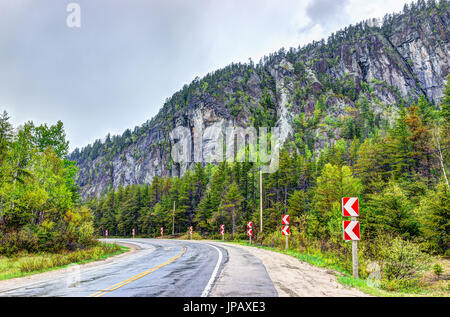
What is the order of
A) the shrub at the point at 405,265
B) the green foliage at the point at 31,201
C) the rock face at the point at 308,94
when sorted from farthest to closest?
the rock face at the point at 308,94
the green foliage at the point at 31,201
the shrub at the point at 405,265

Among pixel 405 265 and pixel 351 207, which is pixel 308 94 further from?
pixel 351 207

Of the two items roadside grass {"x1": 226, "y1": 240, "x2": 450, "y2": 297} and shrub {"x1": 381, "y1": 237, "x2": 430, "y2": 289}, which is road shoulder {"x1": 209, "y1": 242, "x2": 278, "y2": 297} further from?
shrub {"x1": 381, "y1": 237, "x2": 430, "y2": 289}

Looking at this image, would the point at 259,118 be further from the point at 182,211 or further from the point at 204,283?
the point at 204,283

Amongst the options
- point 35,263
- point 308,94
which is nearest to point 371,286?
point 35,263

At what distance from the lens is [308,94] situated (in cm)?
14712

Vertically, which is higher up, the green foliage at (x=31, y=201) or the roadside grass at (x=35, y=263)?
the green foliage at (x=31, y=201)

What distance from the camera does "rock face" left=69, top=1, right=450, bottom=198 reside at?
12838 cm

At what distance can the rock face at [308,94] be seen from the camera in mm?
128375

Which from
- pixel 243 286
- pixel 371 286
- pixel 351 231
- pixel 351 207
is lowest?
pixel 371 286

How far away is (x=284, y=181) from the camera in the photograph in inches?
1674

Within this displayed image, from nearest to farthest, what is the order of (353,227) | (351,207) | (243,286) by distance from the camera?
(243,286)
(353,227)
(351,207)

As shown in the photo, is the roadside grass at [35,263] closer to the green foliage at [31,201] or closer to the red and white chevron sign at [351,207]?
the green foliage at [31,201]

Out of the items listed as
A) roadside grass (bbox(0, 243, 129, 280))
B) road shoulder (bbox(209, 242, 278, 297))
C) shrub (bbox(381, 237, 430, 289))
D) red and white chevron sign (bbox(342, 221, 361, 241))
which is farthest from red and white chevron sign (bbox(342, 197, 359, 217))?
roadside grass (bbox(0, 243, 129, 280))

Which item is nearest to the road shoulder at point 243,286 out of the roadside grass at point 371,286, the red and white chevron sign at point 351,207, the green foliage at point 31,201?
the roadside grass at point 371,286
